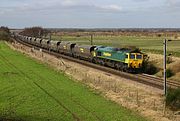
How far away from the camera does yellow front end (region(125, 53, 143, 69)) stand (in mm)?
49066

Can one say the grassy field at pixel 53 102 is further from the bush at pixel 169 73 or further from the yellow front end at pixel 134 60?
the bush at pixel 169 73

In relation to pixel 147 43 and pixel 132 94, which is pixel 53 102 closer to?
pixel 132 94

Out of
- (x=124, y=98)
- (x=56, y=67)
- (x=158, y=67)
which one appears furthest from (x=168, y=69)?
(x=124, y=98)

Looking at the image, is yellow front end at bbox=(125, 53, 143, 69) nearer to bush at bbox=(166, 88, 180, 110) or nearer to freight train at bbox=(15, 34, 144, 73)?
freight train at bbox=(15, 34, 144, 73)

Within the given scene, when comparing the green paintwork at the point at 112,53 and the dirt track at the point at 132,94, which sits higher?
the green paintwork at the point at 112,53

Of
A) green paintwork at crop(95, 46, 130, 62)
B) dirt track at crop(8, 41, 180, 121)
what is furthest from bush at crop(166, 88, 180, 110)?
green paintwork at crop(95, 46, 130, 62)

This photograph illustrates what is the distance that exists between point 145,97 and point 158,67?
2189cm

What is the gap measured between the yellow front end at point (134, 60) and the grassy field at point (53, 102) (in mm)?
8339

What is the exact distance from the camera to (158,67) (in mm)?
52938

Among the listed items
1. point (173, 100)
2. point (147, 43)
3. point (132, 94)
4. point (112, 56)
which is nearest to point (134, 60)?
point (112, 56)

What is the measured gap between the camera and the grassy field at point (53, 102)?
25.0 metres

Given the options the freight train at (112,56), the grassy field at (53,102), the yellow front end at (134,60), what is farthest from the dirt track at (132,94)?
the freight train at (112,56)

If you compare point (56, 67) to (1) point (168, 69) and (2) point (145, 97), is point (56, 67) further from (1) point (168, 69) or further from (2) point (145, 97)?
(2) point (145, 97)

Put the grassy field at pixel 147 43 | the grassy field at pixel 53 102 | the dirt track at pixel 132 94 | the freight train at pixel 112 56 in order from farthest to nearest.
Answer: the grassy field at pixel 147 43 → the freight train at pixel 112 56 → the dirt track at pixel 132 94 → the grassy field at pixel 53 102
